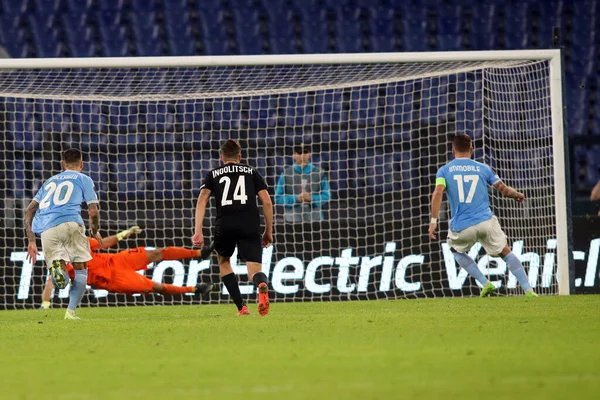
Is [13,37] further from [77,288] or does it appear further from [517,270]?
[517,270]

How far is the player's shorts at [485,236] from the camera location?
10.8 metres

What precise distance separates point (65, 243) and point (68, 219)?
0.20 meters

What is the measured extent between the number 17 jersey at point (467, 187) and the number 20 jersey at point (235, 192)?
2.48 metres

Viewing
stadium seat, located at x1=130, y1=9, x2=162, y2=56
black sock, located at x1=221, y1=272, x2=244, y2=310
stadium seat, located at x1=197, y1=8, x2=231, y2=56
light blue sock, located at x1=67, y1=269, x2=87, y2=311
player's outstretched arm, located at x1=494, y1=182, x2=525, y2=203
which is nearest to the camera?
black sock, located at x1=221, y1=272, x2=244, y2=310

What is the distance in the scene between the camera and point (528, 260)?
40.8 ft

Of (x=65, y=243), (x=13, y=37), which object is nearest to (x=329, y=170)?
(x=65, y=243)

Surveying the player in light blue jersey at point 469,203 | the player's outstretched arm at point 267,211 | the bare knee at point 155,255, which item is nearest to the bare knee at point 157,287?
the bare knee at point 155,255

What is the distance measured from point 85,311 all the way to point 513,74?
5707 millimetres

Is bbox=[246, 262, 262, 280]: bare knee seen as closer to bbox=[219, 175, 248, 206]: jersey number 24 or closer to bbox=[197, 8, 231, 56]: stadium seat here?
bbox=[219, 175, 248, 206]: jersey number 24

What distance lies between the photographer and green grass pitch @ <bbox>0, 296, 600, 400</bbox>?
4.20 meters

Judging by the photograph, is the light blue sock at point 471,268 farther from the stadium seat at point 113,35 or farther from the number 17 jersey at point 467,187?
the stadium seat at point 113,35

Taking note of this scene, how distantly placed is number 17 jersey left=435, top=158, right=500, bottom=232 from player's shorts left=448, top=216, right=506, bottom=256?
46 millimetres

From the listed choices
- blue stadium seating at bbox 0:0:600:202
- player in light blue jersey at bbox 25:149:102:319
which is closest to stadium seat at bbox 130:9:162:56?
blue stadium seating at bbox 0:0:600:202

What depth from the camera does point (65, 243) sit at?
9.27 m
